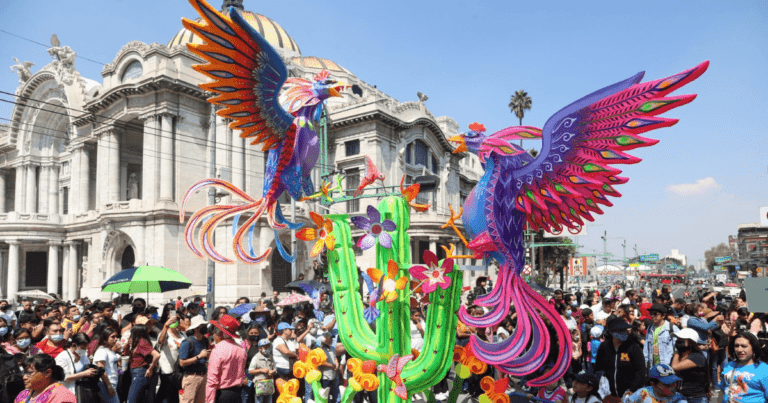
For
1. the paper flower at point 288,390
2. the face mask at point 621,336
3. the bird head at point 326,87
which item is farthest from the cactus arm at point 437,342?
the bird head at point 326,87

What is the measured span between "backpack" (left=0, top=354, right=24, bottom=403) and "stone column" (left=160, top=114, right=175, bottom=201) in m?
25.8

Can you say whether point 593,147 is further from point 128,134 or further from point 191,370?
point 128,134

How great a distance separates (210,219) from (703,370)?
6.53 meters

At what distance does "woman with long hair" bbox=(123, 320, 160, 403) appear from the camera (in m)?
7.56

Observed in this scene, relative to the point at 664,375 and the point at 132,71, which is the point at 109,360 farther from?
the point at 132,71

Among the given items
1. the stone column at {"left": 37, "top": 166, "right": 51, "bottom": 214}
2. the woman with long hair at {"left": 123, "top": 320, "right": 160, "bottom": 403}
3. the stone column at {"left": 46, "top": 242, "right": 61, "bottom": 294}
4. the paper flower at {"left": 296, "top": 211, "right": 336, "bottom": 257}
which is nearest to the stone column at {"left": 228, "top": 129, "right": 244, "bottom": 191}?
the stone column at {"left": 46, "top": 242, "right": 61, "bottom": 294}

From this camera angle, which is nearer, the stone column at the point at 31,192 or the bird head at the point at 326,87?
the bird head at the point at 326,87

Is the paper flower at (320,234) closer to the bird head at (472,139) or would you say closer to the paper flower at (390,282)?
the paper flower at (390,282)

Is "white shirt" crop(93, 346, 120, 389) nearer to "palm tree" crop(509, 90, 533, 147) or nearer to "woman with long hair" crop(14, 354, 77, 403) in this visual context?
"woman with long hair" crop(14, 354, 77, 403)

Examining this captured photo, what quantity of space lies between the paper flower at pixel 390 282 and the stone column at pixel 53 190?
4297 centimetres

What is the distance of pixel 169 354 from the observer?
7.90 m

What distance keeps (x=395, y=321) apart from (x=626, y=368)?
10.3ft

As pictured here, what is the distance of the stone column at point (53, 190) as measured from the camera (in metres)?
40.9

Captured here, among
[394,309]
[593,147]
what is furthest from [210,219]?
[593,147]
